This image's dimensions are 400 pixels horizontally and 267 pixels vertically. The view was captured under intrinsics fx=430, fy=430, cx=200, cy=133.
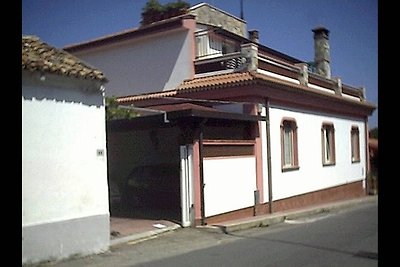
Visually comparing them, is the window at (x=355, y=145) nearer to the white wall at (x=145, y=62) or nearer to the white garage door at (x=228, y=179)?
the white garage door at (x=228, y=179)

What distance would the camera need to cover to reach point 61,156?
510 cm

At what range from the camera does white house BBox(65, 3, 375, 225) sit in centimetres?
743

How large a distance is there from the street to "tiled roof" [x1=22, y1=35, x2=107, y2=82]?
7.45 ft

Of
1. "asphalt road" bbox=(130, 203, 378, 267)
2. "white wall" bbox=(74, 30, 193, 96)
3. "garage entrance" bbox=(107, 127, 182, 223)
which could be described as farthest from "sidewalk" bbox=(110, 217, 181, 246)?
"white wall" bbox=(74, 30, 193, 96)

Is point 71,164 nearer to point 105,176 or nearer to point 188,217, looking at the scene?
point 105,176

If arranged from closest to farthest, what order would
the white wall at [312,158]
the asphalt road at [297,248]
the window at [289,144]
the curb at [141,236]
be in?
the asphalt road at [297,248]
the curb at [141,236]
the white wall at [312,158]
the window at [289,144]

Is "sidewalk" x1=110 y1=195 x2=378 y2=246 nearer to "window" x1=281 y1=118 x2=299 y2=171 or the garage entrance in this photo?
the garage entrance

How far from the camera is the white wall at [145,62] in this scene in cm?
664

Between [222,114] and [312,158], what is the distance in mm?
4166

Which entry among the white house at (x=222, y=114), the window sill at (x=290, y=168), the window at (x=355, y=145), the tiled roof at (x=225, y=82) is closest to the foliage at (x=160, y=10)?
the white house at (x=222, y=114)

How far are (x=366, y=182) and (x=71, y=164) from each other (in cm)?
1082

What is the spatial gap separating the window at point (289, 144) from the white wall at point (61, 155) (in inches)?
219

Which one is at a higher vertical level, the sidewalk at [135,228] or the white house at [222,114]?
the white house at [222,114]
